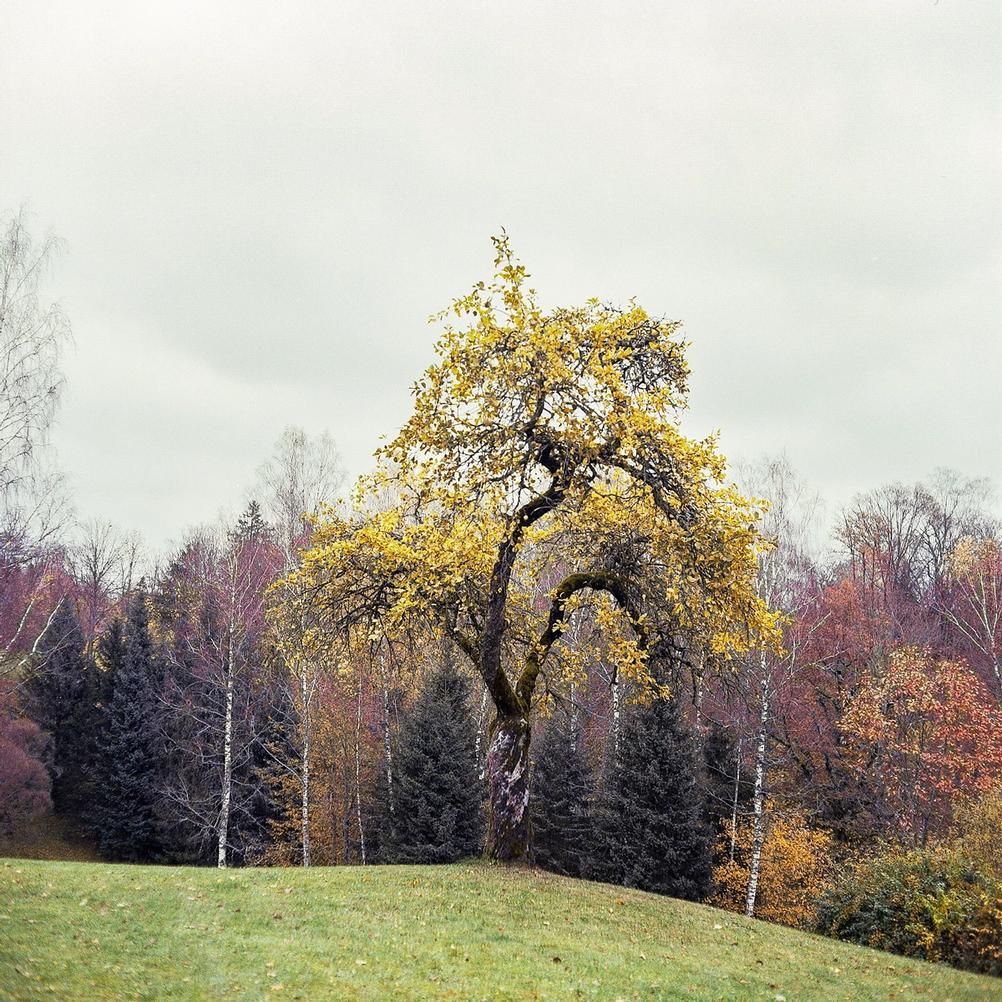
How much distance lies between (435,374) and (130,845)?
98.4ft

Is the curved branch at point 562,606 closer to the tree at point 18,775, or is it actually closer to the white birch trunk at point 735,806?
the white birch trunk at point 735,806

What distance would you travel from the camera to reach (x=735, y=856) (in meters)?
28.0

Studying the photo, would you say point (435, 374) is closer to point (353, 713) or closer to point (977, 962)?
point (977, 962)

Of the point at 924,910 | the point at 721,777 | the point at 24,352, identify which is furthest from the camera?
the point at 721,777

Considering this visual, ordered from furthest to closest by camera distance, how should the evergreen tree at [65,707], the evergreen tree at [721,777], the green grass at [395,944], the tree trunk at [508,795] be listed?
1. the evergreen tree at [65,707]
2. the evergreen tree at [721,777]
3. the tree trunk at [508,795]
4. the green grass at [395,944]

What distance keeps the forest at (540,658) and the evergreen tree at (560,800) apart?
5.8 inches

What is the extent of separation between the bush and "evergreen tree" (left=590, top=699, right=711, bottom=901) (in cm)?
1071

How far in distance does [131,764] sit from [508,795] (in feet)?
85.0

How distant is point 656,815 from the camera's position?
24.9 m

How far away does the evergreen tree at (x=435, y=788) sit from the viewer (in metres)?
25.7

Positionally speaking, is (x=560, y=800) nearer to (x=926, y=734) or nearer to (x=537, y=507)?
(x=926, y=734)

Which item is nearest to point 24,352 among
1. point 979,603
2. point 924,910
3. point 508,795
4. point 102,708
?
point 508,795

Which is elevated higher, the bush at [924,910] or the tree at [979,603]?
the tree at [979,603]

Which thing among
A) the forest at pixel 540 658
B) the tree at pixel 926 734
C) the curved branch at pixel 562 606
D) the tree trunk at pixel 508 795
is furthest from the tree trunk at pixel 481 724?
the curved branch at pixel 562 606
